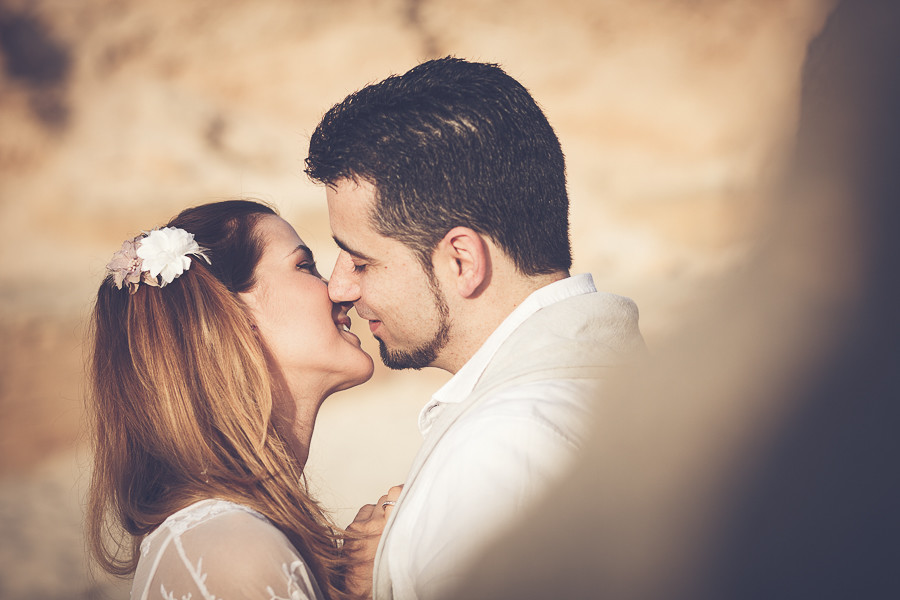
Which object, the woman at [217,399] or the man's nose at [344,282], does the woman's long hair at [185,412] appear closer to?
the woman at [217,399]

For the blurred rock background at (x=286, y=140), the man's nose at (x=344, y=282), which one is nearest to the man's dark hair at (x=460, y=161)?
the man's nose at (x=344, y=282)

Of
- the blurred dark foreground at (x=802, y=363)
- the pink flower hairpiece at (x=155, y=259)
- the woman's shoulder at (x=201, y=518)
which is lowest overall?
the woman's shoulder at (x=201, y=518)

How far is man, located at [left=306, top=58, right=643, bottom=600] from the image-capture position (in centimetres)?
151

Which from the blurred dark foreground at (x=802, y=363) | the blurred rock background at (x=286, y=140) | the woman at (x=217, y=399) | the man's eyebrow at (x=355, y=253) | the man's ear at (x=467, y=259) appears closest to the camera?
the blurred dark foreground at (x=802, y=363)

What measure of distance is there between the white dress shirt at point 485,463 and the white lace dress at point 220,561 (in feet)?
0.89

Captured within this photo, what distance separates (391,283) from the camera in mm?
1817

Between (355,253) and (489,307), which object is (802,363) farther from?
(355,253)

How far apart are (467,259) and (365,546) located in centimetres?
79

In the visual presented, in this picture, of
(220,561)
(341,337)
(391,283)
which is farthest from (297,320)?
(220,561)

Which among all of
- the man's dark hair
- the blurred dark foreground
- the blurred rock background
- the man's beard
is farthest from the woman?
the blurred rock background

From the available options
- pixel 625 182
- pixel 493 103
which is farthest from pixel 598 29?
pixel 493 103

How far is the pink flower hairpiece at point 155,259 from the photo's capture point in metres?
1.90

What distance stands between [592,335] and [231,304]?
40.0 inches

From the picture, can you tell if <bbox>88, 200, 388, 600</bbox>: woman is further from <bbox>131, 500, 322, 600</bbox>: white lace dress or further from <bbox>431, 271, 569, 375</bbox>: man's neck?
<bbox>431, 271, 569, 375</bbox>: man's neck
